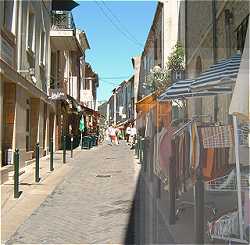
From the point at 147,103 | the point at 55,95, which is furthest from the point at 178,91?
the point at 55,95

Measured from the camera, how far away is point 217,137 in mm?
6160

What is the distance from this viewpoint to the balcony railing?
83.1 ft

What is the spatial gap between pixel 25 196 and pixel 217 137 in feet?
17.4

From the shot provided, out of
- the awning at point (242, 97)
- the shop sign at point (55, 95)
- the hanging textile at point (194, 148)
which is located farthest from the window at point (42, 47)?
the awning at point (242, 97)

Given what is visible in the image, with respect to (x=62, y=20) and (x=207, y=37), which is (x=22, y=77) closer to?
(x=207, y=37)

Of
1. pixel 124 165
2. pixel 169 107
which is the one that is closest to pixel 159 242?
pixel 169 107

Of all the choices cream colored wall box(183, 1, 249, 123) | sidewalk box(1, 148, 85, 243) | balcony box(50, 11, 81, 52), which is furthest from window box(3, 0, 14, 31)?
balcony box(50, 11, 81, 52)

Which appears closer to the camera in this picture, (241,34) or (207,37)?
(241,34)

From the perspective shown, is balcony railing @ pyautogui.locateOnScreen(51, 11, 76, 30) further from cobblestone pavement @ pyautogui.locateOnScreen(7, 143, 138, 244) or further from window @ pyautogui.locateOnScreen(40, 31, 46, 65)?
cobblestone pavement @ pyautogui.locateOnScreen(7, 143, 138, 244)

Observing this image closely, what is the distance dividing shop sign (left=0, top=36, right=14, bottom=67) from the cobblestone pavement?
3677 millimetres

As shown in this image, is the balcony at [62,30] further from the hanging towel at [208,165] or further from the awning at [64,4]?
the hanging towel at [208,165]

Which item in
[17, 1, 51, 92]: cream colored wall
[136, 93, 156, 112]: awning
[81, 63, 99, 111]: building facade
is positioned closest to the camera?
[136, 93, 156, 112]: awning

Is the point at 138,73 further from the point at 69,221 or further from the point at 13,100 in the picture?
the point at 69,221

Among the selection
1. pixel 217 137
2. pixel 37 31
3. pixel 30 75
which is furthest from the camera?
pixel 37 31
